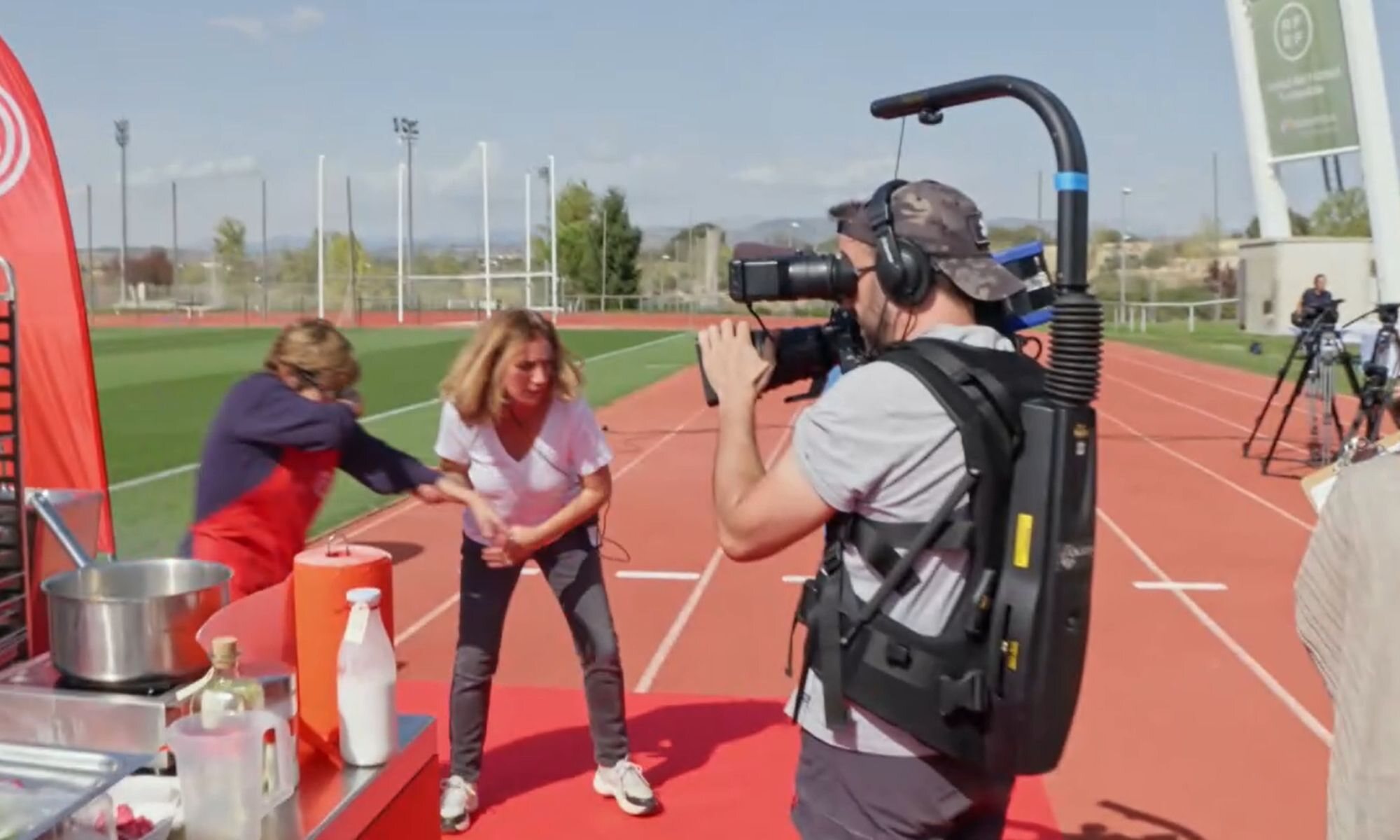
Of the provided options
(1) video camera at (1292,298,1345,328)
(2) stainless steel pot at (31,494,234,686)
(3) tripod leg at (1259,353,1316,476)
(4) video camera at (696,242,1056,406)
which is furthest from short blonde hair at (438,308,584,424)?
(1) video camera at (1292,298,1345,328)

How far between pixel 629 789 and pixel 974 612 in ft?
8.15

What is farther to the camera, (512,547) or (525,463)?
(525,463)

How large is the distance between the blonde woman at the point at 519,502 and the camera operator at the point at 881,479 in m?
1.79

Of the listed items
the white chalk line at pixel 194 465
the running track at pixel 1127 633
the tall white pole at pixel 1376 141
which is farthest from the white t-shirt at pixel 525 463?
the tall white pole at pixel 1376 141

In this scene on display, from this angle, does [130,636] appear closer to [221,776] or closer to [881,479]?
[221,776]

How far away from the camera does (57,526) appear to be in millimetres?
2598

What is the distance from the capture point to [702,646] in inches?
259

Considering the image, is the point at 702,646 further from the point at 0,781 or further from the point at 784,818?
the point at 0,781

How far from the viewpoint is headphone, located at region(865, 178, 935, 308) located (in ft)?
7.52

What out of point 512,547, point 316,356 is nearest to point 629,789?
point 512,547

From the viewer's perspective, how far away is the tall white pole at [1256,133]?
23842mm

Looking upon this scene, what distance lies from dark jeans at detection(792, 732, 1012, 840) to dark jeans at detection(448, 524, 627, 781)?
205 centimetres

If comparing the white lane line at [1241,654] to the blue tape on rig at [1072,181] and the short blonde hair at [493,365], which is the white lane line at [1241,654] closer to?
the blue tape on rig at [1072,181]

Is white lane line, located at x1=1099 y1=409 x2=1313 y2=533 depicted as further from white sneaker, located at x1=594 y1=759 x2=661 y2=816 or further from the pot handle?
the pot handle
